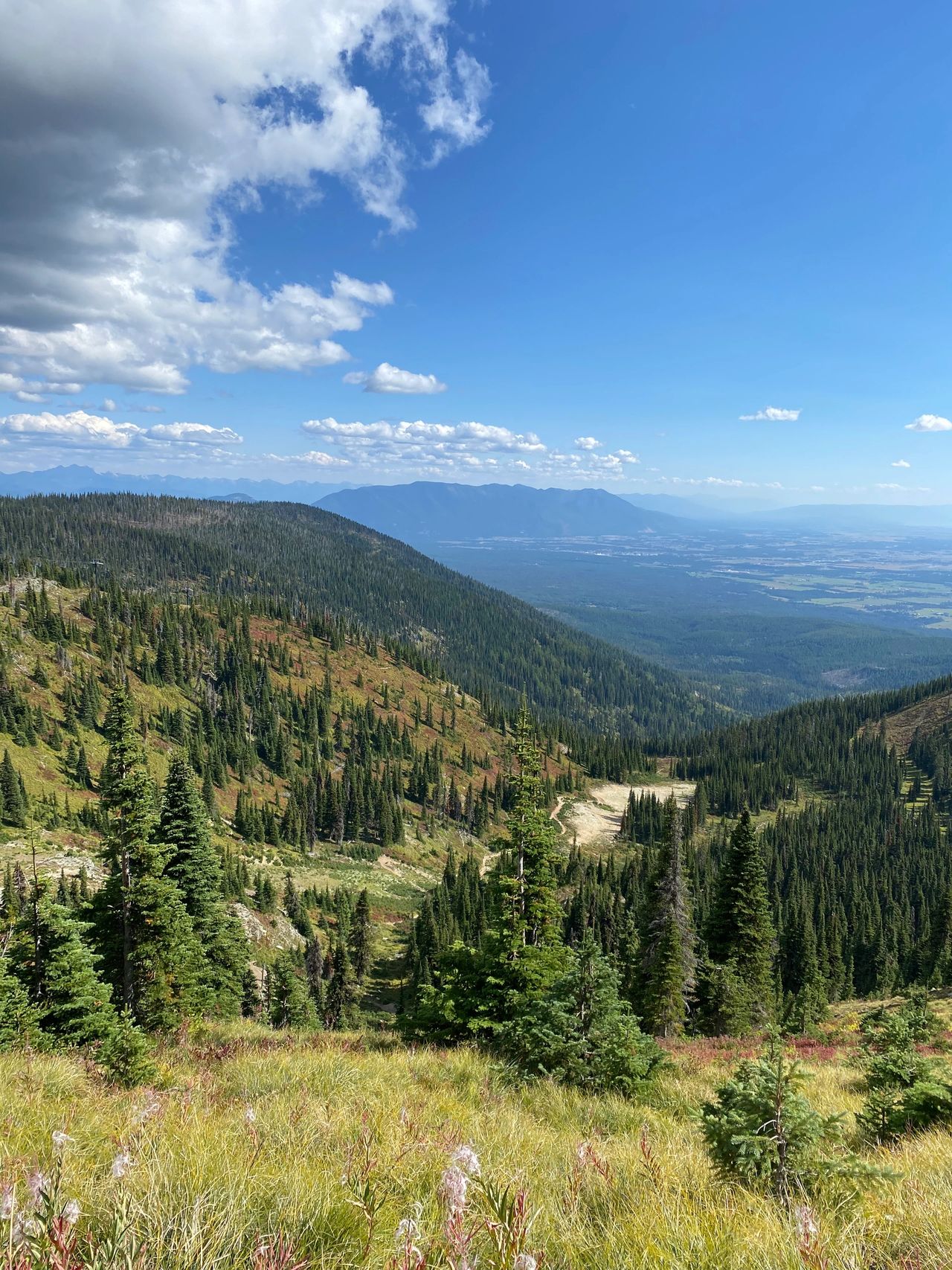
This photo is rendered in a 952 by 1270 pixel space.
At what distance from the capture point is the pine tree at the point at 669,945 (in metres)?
30.0

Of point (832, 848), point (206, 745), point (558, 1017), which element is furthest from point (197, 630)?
point (558, 1017)

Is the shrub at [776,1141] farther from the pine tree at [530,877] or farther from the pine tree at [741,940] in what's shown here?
the pine tree at [741,940]

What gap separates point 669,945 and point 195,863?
79.2 feet

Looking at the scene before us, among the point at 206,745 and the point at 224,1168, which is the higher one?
the point at 224,1168

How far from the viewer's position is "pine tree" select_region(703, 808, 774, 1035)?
3134 cm

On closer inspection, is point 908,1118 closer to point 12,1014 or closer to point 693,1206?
point 693,1206

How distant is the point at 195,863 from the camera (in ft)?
91.9

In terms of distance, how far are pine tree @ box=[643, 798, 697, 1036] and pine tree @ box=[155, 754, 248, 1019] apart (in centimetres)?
2153

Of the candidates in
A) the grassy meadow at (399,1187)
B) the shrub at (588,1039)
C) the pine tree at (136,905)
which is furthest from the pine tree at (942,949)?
the grassy meadow at (399,1187)

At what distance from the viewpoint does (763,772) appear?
16362 centimetres

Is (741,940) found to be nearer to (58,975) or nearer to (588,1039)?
(588,1039)

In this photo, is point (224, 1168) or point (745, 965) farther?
point (745, 965)

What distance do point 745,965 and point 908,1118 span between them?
27.8 m

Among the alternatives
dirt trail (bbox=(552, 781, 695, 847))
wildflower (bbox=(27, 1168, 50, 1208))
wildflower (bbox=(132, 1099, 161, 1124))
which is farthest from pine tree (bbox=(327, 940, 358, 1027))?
dirt trail (bbox=(552, 781, 695, 847))
